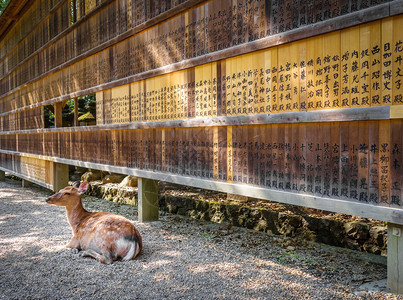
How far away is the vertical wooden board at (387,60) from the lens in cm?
305

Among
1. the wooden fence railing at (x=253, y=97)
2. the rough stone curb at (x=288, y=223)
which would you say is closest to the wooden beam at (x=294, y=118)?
the wooden fence railing at (x=253, y=97)

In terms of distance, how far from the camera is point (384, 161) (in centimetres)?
315

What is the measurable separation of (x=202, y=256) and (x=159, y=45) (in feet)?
11.7

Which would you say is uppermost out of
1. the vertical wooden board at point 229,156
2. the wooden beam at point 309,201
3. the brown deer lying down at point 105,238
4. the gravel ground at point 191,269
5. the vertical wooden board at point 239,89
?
the vertical wooden board at point 239,89

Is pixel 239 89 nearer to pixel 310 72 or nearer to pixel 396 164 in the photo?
pixel 310 72

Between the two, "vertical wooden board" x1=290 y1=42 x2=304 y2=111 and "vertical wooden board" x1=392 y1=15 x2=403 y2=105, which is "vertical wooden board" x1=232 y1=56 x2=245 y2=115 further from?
"vertical wooden board" x1=392 y1=15 x2=403 y2=105

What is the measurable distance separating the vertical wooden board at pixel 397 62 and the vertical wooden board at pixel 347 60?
0.34 meters

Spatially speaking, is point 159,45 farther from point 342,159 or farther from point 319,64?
point 342,159

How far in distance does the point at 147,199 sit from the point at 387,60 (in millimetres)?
5075

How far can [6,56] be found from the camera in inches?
609

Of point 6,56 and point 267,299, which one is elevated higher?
point 6,56

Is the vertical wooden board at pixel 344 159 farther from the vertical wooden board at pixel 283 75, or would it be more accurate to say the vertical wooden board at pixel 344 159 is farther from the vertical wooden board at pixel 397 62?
the vertical wooden board at pixel 283 75

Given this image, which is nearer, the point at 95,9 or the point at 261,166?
the point at 261,166

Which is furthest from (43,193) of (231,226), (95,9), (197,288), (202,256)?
(197,288)
